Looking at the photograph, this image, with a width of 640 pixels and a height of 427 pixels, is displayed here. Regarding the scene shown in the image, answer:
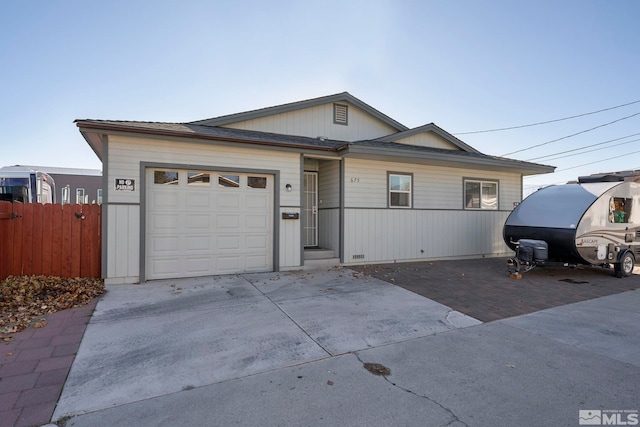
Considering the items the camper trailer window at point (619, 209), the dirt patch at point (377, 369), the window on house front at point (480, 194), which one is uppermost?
the window on house front at point (480, 194)

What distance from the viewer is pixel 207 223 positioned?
768cm

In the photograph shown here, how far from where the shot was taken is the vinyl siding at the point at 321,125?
1029 centimetres

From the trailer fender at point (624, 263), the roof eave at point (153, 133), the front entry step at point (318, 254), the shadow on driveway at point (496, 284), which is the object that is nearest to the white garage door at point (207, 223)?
the roof eave at point (153, 133)

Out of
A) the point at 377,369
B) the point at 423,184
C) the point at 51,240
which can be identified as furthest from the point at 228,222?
the point at 423,184

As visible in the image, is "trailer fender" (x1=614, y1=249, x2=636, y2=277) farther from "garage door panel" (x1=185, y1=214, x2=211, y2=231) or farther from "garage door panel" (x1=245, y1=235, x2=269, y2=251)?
"garage door panel" (x1=185, y1=214, x2=211, y2=231)

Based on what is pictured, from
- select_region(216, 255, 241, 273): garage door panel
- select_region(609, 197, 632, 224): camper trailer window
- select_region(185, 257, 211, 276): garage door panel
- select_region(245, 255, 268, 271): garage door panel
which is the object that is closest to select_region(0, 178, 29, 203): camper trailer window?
select_region(185, 257, 211, 276): garage door panel

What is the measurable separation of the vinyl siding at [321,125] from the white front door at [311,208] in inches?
58.5

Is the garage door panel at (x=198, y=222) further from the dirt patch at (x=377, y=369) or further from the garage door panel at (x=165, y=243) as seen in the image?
the dirt patch at (x=377, y=369)

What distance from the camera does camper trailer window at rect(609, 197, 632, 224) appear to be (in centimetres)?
831

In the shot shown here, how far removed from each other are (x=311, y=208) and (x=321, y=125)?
113 inches

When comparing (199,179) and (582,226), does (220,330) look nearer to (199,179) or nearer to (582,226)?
(199,179)

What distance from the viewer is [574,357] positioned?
3561 millimetres

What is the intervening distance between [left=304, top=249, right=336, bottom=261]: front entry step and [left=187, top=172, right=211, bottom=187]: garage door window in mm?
3312

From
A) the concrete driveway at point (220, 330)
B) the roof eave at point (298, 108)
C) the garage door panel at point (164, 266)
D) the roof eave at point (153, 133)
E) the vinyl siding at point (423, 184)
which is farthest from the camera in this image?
the roof eave at point (298, 108)
